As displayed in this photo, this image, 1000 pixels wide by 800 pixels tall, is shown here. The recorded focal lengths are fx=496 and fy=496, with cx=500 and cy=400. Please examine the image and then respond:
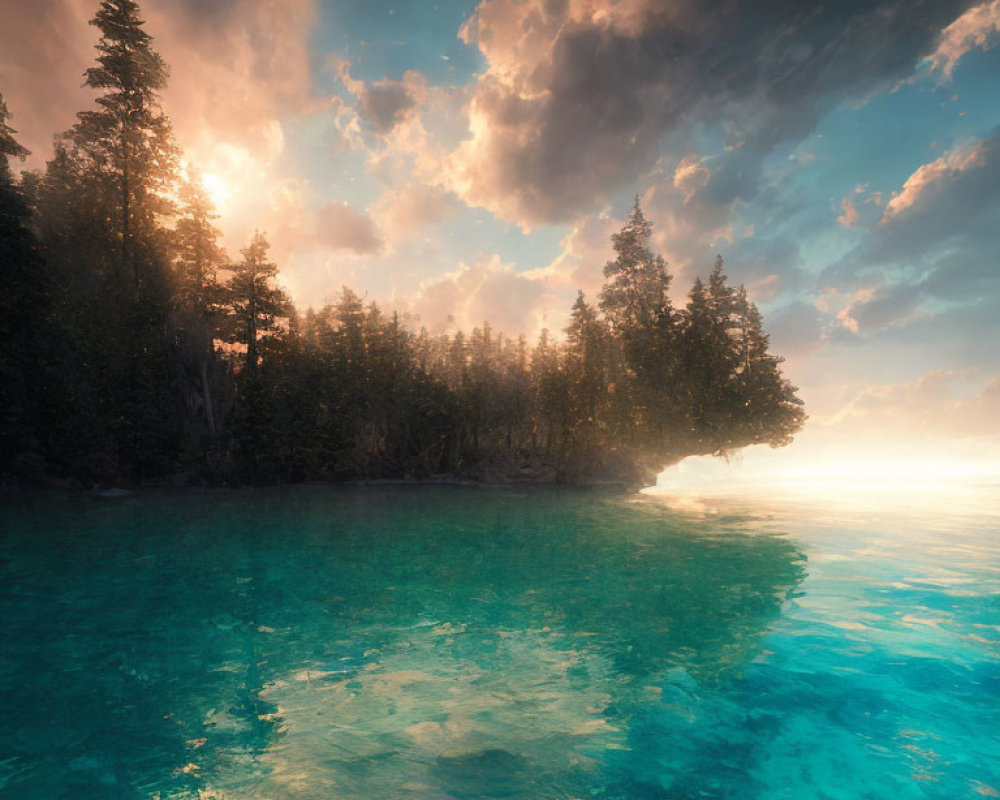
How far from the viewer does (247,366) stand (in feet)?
163

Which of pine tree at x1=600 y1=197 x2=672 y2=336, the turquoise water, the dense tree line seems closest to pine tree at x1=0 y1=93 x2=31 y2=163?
the dense tree line

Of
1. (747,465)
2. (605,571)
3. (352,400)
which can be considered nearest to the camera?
(605,571)

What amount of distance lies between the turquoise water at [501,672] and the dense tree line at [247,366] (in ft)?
79.3

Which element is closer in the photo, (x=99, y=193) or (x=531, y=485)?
(x=99, y=193)

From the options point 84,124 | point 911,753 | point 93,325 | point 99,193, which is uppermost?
point 84,124

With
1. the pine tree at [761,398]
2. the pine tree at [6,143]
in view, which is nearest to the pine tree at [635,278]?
the pine tree at [761,398]

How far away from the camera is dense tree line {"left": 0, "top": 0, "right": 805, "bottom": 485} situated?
38844 millimetres

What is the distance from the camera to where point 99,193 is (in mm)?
43656

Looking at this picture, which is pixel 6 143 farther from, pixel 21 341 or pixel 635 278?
pixel 635 278

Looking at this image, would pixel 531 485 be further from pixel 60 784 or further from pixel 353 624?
pixel 60 784

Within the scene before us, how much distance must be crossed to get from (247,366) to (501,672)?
4849 cm

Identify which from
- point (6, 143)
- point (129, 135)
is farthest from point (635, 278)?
point (6, 143)

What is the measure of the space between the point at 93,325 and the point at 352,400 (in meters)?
23.1

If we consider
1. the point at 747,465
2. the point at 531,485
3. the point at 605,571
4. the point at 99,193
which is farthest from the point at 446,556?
the point at 747,465
